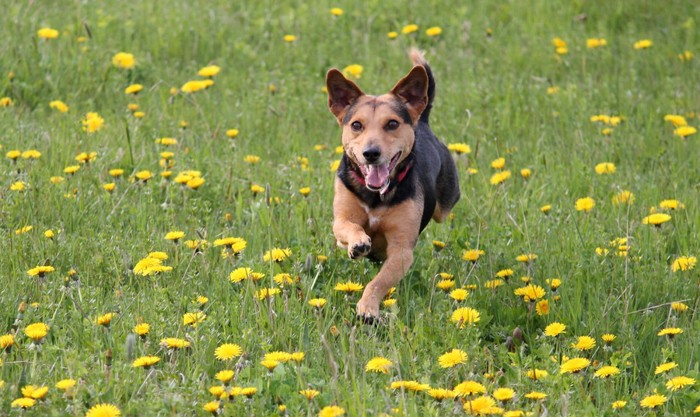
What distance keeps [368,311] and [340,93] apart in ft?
4.79

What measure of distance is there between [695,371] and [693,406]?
0.23 m

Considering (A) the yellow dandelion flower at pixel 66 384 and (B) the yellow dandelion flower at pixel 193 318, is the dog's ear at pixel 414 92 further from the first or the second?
(A) the yellow dandelion flower at pixel 66 384

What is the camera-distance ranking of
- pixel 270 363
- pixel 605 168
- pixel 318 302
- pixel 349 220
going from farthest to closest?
pixel 605 168
pixel 349 220
pixel 318 302
pixel 270 363

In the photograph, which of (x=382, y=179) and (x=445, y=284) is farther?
(x=382, y=179)

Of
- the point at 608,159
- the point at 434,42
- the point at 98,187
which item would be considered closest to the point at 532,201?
the point at 608,159

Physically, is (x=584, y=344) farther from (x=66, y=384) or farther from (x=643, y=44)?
(x=643, y=44)

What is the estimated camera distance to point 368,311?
5004 millimetres

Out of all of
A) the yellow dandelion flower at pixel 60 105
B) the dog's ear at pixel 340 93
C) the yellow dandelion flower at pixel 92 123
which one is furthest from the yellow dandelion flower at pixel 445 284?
the yellow dandelion flower at pixel 60 105

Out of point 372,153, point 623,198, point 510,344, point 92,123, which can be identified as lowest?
point 623,198

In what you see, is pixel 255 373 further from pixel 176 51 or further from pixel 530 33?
pixel 530 33

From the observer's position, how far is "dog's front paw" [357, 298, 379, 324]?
4.97 m

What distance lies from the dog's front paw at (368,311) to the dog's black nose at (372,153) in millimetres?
742

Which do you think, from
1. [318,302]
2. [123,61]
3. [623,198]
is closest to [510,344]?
[318,302]

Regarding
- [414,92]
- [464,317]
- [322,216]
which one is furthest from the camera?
[322,216]
